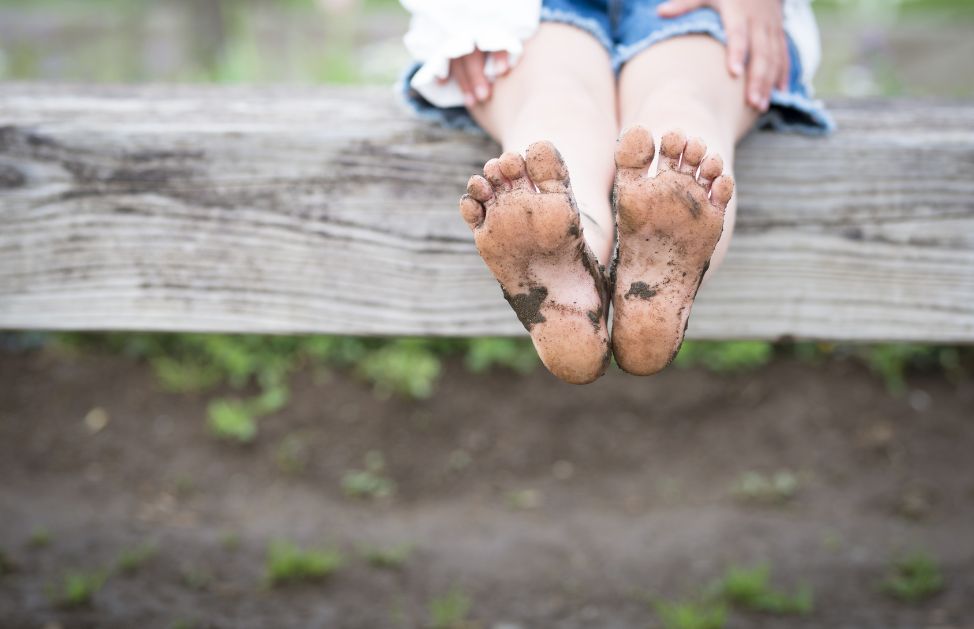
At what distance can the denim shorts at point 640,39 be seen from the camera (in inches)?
56.2

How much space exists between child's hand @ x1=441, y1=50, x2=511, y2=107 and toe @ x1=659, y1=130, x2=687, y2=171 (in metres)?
0.42

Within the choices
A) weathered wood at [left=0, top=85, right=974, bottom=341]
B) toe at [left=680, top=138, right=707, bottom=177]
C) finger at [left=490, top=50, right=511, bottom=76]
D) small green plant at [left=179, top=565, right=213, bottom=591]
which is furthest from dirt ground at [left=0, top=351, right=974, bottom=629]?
toe at [left=680, top=138, right=707, bottom=177]

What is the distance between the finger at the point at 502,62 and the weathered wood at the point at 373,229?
113mm

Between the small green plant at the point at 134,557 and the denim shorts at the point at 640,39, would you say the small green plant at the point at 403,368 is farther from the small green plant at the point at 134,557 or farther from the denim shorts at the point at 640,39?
the denim shorts at the point at 640,39

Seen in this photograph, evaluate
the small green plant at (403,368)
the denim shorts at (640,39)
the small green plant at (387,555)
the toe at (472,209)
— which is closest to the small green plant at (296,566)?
the small green plant at (387,555)

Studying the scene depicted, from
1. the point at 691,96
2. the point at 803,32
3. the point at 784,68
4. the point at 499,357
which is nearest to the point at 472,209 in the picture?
the point at 691,96

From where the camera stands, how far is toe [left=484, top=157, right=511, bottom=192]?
3.30ft

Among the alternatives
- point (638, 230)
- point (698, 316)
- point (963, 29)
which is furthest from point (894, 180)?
point (963, 29)

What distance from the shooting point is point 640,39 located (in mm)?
1459

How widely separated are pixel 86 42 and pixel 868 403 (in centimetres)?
459

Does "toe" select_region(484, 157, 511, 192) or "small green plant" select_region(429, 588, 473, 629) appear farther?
"small green plant" select_region(429, 588, 473, 629)

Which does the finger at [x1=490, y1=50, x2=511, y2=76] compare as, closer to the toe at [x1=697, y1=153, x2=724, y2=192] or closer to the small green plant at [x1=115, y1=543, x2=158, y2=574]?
the toe at [x1=697, y1=153, x2=724, y2=192]

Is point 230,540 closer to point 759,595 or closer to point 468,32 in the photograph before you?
point 759,595

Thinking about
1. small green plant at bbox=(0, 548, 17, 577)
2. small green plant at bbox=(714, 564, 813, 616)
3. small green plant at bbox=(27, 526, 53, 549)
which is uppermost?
small green plant at bbox=(0, 548, 17, 577)
